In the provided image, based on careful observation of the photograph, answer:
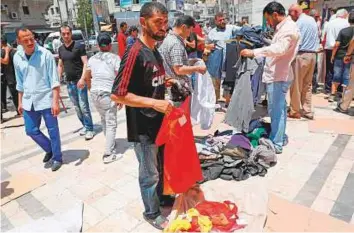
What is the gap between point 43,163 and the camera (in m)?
4.04

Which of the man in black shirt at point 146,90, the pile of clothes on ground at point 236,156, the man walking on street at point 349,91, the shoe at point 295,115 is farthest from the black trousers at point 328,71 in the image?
the man in black shirt at point 146,90

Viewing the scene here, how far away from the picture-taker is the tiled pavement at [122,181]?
2.70m

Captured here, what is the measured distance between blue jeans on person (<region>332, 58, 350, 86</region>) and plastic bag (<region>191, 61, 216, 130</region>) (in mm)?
3347

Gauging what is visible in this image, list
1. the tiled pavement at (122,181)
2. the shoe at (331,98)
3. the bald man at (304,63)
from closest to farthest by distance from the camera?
the tiled pavement at (122,181) → the bald man at (304,63) → the shoe at (331,98)

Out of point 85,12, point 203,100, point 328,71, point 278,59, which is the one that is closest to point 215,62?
point 203,100

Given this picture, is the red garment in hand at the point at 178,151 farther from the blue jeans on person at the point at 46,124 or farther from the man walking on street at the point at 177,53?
the blue jeans on person at the point at 46,124

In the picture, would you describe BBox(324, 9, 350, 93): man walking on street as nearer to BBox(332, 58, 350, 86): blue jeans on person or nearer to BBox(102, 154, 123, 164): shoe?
BBox(332, 58, 350, 86): blue jeans on person

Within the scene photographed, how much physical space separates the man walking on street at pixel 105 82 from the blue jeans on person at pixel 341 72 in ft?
14.4

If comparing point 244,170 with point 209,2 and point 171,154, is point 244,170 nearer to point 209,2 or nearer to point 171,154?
point 171,154

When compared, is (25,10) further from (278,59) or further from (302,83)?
(278,59)

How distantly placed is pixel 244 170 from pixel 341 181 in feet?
3.17

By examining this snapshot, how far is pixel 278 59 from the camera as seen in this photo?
3510 millimetres

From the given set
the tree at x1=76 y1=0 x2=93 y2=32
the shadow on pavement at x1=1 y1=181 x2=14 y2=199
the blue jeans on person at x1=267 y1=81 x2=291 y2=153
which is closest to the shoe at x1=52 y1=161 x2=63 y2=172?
the shadow on pavement at x1=1 y1=181 x2=14 y2=199

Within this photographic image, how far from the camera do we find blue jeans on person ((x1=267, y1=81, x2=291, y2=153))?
142 inches
